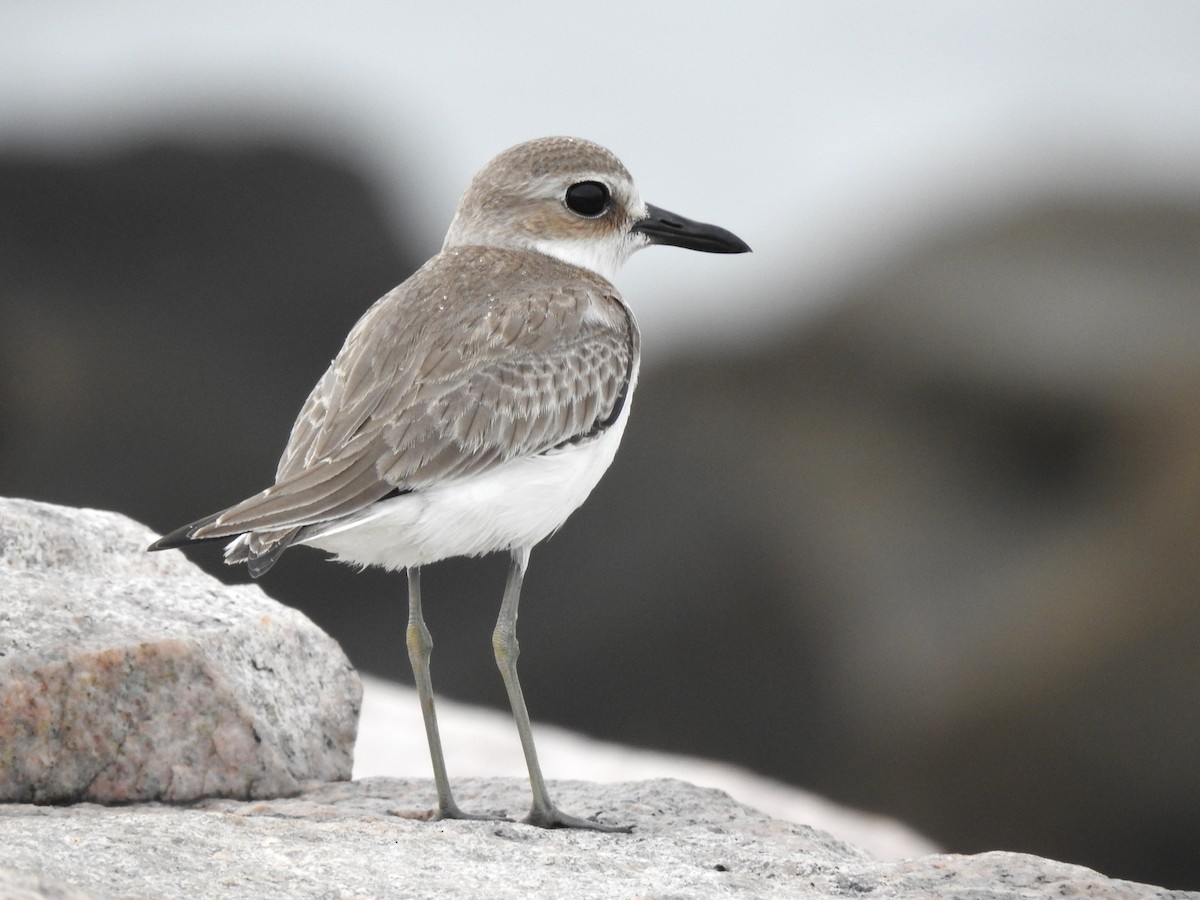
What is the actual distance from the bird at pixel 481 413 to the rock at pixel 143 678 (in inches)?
17.1

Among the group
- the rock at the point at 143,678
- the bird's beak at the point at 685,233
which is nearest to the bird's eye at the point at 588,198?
the bird's beak at the point at 685,233

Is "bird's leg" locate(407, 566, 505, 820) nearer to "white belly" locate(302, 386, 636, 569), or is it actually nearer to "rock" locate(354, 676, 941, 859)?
"white belly" locate(302, 386, 636, 569)

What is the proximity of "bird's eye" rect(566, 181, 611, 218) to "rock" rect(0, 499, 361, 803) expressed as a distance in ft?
7.56

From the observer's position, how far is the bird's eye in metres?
7.30

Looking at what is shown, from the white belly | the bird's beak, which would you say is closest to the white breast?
the white belly

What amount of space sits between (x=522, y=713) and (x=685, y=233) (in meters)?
2.63

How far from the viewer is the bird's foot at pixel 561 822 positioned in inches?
239

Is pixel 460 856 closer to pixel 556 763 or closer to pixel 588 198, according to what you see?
pixel 588 198

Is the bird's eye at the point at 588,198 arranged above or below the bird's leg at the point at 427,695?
above

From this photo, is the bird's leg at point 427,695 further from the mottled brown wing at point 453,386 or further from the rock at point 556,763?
the rock at point 556,763

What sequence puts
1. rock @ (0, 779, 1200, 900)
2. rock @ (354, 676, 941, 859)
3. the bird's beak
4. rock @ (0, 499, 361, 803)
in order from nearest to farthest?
1. rock @ (0, 779, 1200, 900)
2. rock @ (0, 499, 361, 803)
3. the bird's beak
4. rock @ (354, 676, 941, 859)

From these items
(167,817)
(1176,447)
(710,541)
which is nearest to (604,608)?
(710,541)

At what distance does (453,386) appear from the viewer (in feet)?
20.3

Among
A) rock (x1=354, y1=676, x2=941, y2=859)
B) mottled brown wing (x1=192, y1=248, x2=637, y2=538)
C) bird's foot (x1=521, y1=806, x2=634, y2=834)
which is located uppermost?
mottled brown wing (x1=192, y1=248, x2=637, y2=538)
